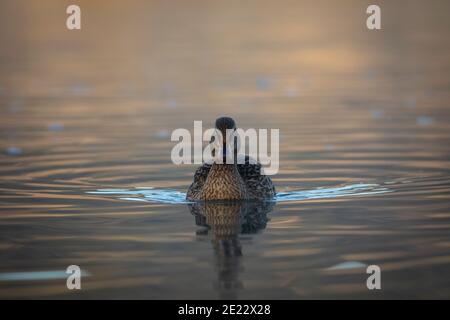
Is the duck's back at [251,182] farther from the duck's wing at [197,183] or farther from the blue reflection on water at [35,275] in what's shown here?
the blue reflection on water at [35,275]

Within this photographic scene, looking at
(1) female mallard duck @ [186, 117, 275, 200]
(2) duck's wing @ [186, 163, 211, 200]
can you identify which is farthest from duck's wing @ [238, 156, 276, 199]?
(2) duck's wing @ [186, 163, 211, 200]

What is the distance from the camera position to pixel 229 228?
9234 millimetres

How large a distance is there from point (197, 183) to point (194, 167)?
213 cm

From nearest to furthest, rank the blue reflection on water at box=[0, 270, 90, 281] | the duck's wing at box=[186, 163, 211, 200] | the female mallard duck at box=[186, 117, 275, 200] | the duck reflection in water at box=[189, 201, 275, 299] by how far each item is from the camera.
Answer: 1. the duck reflection in water at box=[189, 201, 275, 299]
2. the blue reflection on water at box=[0, 270, 90, 281]
3. the female mallard duck at box=[186, 117, 275, 200]
4. the duck's wing at box=[186, 163, 211, 200]

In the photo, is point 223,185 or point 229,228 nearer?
point 229,228

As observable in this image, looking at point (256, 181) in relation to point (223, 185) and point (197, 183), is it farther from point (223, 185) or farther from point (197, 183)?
point (197, 183)

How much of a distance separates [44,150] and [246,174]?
3.98 m

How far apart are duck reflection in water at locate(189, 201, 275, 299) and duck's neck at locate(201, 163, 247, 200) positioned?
0.27ft

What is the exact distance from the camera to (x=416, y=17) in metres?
38.9

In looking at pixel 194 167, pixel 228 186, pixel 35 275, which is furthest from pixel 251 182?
pixel 35 275

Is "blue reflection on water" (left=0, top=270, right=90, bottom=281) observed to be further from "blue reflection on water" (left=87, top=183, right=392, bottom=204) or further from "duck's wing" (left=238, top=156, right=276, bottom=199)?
"duck's wing" (left=238, top=156, right=276, bottom=199)

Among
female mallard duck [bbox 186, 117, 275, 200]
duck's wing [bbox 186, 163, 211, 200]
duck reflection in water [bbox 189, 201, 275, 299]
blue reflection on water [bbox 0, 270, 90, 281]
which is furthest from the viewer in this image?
duck's wing [bbox 186, 163, 211, 200]

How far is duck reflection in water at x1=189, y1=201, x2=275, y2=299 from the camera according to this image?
729 cm
